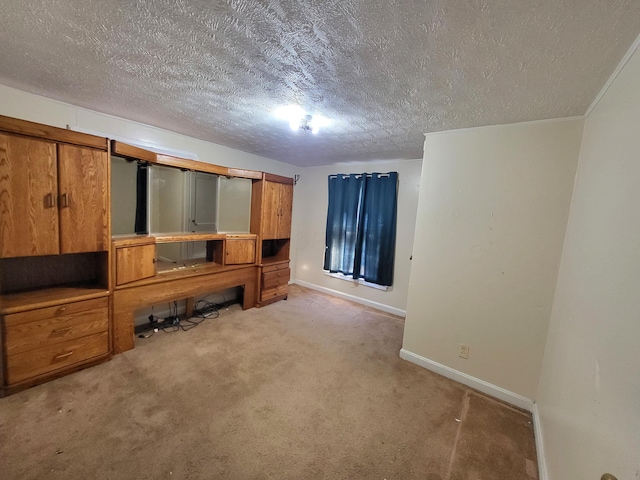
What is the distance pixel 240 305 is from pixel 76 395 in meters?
1.97

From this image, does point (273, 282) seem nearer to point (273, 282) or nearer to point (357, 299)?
point (273, 282)

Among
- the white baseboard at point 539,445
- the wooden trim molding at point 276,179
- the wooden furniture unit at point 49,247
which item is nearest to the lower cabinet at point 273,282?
the wooden trim molding at point 276,179

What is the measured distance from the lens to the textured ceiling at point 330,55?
982 mm

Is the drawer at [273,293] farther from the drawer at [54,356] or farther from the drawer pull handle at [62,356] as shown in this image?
the drawer pull handle at [62,356]

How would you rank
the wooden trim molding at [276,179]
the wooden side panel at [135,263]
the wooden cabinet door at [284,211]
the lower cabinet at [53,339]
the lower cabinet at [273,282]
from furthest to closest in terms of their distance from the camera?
the wooden cabinet door at [284,211]
the lower cabinet at [273,282]
the wooden trim molding at [276,179]
the wooden side panel at [135,263]
the lower cabinet at [53,339]

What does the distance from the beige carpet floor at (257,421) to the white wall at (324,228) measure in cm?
143

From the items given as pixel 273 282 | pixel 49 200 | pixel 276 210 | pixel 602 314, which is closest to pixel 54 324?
pixel 49 200

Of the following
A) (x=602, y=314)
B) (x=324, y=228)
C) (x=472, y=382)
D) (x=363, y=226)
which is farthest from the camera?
(x=324, y=228)

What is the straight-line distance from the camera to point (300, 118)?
2.14m

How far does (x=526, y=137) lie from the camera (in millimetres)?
1917

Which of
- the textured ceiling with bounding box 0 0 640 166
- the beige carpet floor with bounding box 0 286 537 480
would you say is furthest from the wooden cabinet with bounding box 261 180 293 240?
the beige carpet floor with bounding box 0 286 537 480

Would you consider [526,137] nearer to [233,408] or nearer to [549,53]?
[549,53]

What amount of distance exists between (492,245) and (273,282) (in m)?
2.82

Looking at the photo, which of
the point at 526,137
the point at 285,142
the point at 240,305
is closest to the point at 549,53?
the point at 526,137
